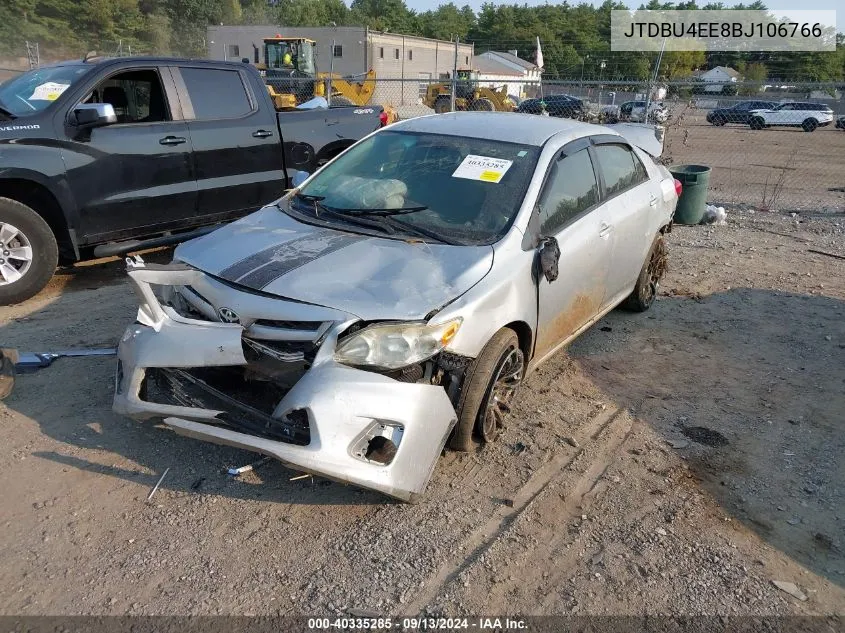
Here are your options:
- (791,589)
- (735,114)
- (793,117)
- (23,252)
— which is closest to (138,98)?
(23,252)

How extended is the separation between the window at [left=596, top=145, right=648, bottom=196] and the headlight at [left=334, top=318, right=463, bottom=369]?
2.31 m

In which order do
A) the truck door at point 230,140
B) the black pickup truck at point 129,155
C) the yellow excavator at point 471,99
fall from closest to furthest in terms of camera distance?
the black pickup truck at point 129,155 → the truck door at point 230,140 → the yellow excavator at point 471,99

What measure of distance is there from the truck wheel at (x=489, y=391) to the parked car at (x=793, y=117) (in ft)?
120

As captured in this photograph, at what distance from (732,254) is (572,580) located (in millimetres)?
6374

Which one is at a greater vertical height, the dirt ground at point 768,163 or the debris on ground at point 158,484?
the dirt ground at point 768,163

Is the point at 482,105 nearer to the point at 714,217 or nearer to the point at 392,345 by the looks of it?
the point at 714,217

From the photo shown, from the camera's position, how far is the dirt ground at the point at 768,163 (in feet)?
39.7

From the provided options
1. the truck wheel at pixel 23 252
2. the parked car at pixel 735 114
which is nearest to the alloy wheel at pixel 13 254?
the truck wheel at pixel 23 252

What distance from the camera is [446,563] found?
2893 mm

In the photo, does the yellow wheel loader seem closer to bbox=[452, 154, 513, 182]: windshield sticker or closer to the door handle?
the door handle

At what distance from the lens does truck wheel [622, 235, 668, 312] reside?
5.69 m

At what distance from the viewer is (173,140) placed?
619 cm

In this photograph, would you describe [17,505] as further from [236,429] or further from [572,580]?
[572,580]

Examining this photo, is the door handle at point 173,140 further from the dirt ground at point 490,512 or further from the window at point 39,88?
the dirt ground at point 490,512
